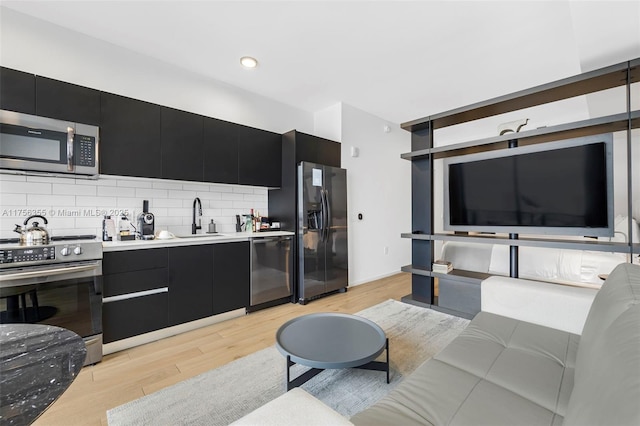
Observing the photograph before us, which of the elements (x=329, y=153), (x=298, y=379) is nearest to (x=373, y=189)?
(x=329, y=153)

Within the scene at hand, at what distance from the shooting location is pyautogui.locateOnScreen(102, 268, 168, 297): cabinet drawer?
2.17 m

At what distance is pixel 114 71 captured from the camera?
8.68 ft

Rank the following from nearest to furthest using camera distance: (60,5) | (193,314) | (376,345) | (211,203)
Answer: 1. (376,345)
2. (60,5)
3. (193,314)
4. (211,203)

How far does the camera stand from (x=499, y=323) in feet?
5.48

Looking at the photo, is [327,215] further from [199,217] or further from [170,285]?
[170,285]

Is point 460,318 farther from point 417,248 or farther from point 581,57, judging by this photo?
point 581,57

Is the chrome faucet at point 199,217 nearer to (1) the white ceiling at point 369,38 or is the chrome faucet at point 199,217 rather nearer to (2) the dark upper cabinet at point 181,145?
(2) the dark upper cabinet at point 181,145

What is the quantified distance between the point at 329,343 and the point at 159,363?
4.41 ft

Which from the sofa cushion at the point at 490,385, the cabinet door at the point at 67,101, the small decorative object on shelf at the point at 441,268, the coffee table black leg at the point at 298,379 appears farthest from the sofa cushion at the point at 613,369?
the cabinet door at the point at 67,101

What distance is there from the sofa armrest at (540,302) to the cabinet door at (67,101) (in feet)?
11.2

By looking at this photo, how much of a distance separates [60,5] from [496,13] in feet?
11.5

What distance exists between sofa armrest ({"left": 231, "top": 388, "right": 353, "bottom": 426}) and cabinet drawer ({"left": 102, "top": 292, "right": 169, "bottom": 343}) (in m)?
2.14

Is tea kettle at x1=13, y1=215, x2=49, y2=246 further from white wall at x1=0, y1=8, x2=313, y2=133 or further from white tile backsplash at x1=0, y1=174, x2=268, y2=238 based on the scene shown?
white wall at x1=0, y1=8, x2=313, y2=133

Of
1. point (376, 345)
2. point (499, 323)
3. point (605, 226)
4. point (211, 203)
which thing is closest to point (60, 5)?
point (211, 203)
